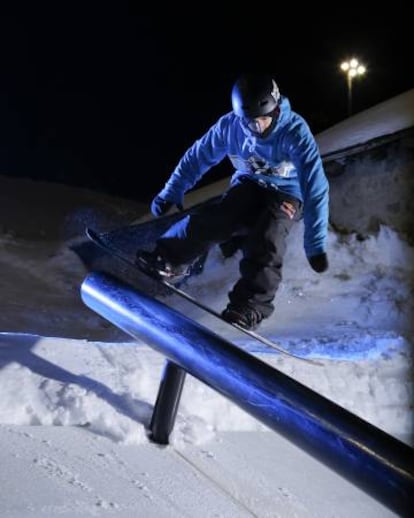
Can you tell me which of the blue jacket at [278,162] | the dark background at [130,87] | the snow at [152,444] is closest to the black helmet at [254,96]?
the blue jacket at [278,162]

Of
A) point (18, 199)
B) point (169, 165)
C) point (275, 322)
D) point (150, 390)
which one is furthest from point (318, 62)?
point (150, 390)

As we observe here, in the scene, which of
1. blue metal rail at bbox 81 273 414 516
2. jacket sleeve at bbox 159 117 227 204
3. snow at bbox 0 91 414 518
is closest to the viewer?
blue metal rail at bbox 81 273 414 516

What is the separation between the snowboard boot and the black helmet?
1151 millimetres

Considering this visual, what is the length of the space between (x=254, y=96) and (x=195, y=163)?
0.81 metres

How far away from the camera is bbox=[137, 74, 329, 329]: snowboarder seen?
321 cm

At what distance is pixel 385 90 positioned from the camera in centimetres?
2939

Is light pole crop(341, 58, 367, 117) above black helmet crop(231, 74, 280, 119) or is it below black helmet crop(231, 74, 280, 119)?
above

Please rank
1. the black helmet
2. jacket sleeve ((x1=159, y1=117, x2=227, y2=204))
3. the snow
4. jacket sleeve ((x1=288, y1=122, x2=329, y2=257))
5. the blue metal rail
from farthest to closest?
jacket sleeve ((x1=159, y1=117, x2=227, y2=204)) → jacket sleeve ((x1=288, y1=122, x2=329, y2=257)) → the black helmet → the snow → the blue metal rail

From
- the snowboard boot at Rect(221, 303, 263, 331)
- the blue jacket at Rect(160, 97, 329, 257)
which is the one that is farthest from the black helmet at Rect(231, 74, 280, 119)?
the snowboard boot at Rect(221, 303, 263, 331)

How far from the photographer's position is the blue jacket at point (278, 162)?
10.5 ft

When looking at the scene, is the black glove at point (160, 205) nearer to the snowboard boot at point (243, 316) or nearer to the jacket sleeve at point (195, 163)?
the jacket sleeve at point (195, 163)

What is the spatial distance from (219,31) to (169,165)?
1560 centimetres

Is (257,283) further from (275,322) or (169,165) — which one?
(169,165)

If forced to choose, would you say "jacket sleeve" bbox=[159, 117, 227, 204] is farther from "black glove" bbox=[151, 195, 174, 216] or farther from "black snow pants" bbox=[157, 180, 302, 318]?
"black snow pants" bbox=[157, 180, 302, 318]
